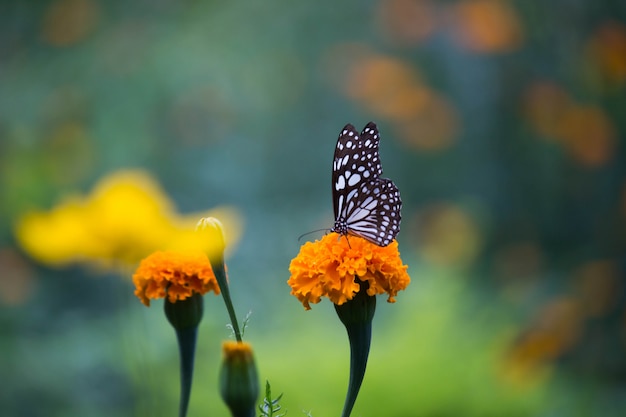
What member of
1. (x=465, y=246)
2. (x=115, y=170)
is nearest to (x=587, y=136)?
(x=465, y=246)

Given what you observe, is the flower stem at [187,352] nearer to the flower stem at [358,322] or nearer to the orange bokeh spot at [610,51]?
the flower stem at [358,322]

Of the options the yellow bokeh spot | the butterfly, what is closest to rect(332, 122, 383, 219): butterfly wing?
the butterfly

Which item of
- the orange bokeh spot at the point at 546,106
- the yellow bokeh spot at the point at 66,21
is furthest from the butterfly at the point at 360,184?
the yellow bokeh spot at the point at 66,21

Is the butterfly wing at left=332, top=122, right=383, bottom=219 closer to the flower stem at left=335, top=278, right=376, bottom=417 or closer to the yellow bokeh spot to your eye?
the flower stem at left=335, top=278, right=376, bottom=417

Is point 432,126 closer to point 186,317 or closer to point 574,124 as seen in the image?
point 574,124

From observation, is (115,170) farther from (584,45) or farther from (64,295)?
(584,45)

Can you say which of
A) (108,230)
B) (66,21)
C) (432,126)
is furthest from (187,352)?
(66,21)
